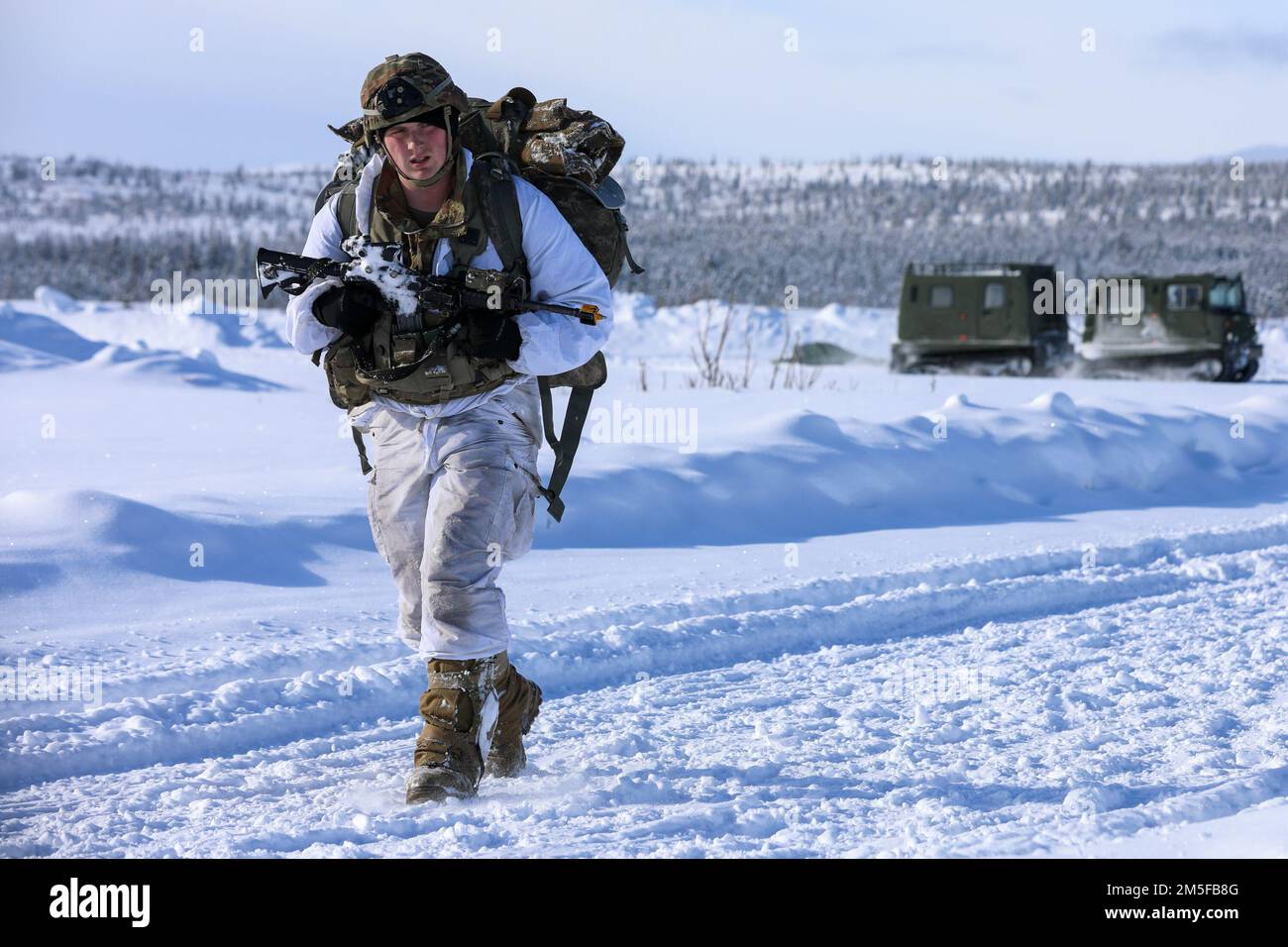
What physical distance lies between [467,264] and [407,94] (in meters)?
0.45

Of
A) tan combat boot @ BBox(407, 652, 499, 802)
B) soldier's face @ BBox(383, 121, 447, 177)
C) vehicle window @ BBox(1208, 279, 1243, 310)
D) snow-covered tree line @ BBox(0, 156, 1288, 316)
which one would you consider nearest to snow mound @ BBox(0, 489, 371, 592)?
tan combat boot @ BBox(407, 652, 499, 802)

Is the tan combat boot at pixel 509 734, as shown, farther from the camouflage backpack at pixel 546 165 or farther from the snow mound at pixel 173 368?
the snow mound at pixel 173 368

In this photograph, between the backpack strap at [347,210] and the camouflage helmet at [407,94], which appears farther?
the backpack strap at [347,210]

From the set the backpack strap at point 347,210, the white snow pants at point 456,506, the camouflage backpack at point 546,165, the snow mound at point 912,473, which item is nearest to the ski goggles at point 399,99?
the camouflage backpack at point 546,165

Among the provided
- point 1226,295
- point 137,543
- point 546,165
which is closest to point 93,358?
point 137,543

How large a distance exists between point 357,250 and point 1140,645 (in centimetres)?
342

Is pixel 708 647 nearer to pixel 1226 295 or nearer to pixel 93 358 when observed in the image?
pixel 93 358

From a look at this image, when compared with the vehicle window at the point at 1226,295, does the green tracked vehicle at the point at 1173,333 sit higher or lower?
lower

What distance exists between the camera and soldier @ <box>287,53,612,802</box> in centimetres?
361

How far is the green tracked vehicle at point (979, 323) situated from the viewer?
1859cm

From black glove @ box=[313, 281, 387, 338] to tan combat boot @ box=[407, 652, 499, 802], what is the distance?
0.91 m

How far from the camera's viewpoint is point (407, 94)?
3543 mm

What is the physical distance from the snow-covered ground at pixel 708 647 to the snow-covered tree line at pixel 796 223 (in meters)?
39.7

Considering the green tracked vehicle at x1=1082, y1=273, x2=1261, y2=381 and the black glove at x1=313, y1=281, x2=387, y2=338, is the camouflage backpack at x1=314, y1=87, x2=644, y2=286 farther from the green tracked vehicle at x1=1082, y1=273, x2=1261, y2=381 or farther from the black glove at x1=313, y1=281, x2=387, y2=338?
the green tracked vehicle at x1=1082, y1=273, x2=1261, y2=381
